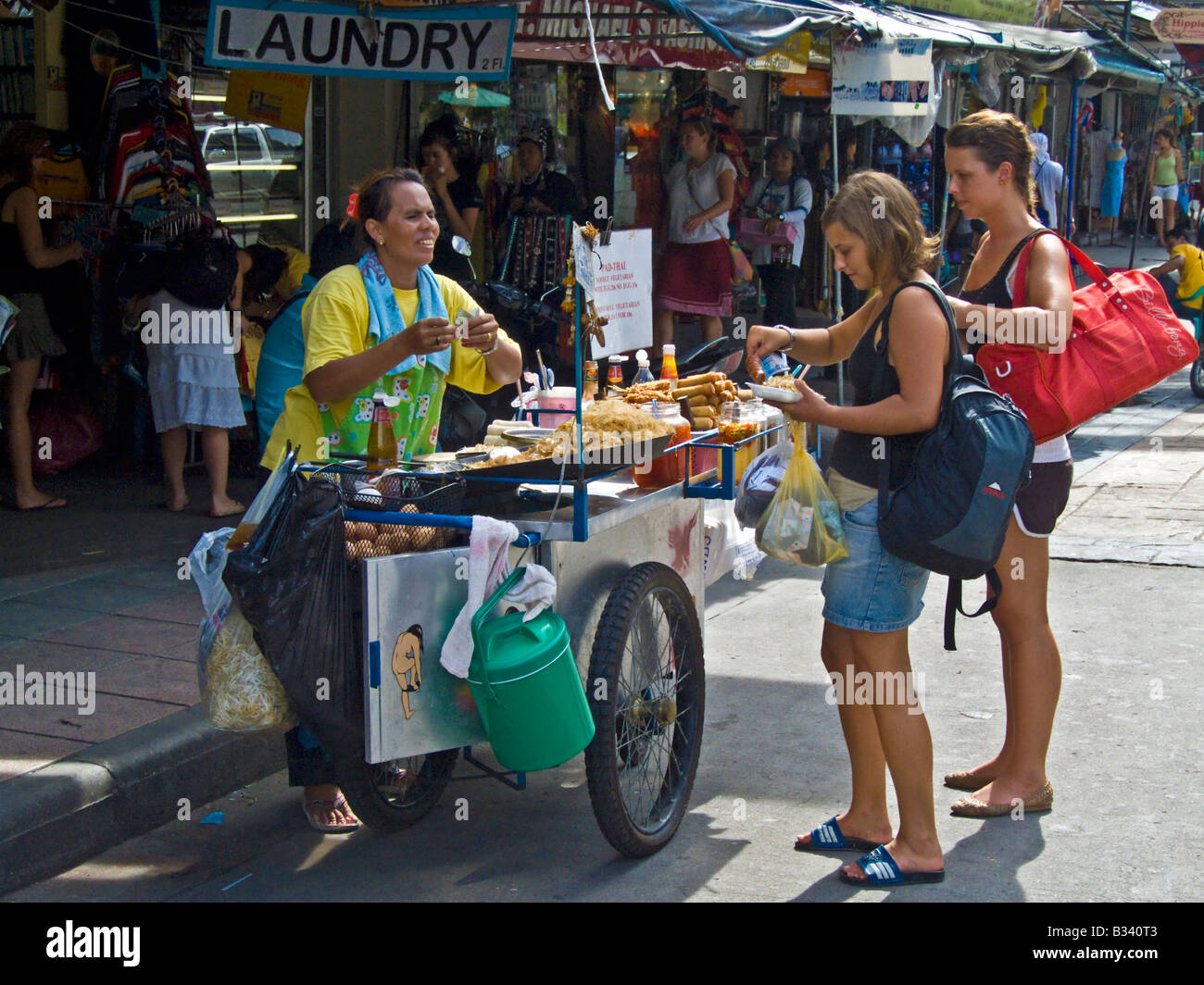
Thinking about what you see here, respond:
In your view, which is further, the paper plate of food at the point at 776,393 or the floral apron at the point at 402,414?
the floral apron at the point at 402,414

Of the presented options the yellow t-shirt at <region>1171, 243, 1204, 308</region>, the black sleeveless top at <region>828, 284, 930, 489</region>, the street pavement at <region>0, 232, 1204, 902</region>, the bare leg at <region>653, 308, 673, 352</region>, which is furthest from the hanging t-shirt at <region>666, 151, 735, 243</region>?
the black sleeveless top at <region>828, 284, 930, 489</region>

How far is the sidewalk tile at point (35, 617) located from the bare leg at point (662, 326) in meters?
6.36

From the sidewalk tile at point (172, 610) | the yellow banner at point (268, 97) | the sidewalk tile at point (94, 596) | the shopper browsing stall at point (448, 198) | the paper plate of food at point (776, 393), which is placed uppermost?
the yellow banner at point (268, 97)

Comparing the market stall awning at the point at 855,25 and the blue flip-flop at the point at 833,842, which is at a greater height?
the market stall awning at the point at 855,25

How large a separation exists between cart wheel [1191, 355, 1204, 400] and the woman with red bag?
29.5 feet

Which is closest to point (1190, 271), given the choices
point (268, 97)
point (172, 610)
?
point (268, 97)

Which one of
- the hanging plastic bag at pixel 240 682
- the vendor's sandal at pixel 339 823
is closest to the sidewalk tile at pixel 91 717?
the vendor's sandal at pixel 339 823

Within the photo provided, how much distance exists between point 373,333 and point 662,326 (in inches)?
290

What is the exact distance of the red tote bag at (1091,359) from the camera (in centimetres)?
404

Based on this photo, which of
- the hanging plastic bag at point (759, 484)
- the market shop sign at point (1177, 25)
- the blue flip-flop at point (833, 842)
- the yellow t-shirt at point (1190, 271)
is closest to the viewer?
the blue flip-flop at point (833, 842)

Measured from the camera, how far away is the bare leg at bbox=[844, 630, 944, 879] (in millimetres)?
3701

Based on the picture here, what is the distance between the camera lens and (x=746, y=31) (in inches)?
299

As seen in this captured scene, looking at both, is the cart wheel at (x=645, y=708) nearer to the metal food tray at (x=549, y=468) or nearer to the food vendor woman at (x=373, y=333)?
the metal food tray at (x=549, y=468)

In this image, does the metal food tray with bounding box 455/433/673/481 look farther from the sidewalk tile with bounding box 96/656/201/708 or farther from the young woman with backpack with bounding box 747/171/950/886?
the sidewalk tile with bounding box 96/656/201/708
